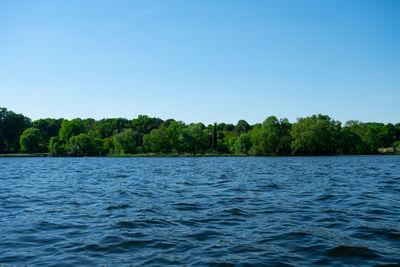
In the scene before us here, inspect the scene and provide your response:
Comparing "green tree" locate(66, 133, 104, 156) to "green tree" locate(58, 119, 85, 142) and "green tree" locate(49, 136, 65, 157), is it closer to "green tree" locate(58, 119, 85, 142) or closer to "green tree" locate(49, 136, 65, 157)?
"green tree" locate(49, 136, 65, 157)

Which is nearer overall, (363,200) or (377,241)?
(377,241)

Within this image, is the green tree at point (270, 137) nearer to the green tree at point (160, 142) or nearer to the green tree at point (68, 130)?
the green tree at point (160, 142)

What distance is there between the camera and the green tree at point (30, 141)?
422ft

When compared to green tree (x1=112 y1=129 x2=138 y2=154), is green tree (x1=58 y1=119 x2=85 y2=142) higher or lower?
higher

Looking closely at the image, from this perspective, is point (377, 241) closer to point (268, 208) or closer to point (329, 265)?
point (329, 265)

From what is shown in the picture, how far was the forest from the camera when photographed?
94.0m

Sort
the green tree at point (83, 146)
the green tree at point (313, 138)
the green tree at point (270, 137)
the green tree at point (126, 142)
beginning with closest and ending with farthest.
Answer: the green tree at point (313, 138), the green tree at point (270, 137), the green tree at point (126, 142), the green tree at point (83, 146)

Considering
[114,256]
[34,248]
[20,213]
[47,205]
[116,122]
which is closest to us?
[114,256]

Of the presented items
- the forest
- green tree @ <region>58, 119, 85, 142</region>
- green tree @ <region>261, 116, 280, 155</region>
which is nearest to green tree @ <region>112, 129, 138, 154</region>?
the forest

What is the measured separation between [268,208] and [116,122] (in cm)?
17849

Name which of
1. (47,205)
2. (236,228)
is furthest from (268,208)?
(47,205)

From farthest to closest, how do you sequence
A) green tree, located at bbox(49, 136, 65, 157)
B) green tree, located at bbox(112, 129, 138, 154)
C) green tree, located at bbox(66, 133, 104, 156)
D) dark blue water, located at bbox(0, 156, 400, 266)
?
green tree, located at bbox(49, 136, 65, 157) < green tree, located at bbox(66, 133, 104, 156) < green tree, located at bbox(112, 129, 138, 154) < dark blue water, located at bbox(0, 156, 400, 266)

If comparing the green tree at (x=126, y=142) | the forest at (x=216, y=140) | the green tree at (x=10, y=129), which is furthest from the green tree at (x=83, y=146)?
the green tree at (x=10, y=129)

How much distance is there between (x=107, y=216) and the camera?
995 cm
